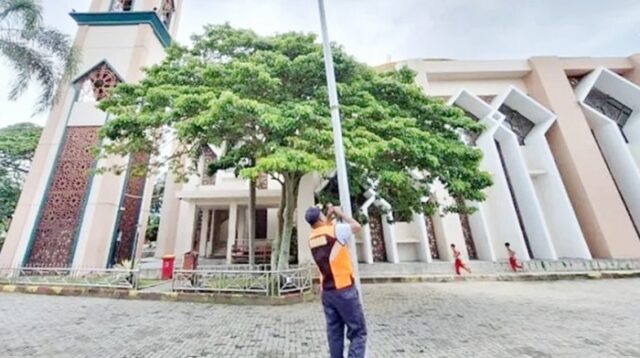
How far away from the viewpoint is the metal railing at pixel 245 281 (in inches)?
284

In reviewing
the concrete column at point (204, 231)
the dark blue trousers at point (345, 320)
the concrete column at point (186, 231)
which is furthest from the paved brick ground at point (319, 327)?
the concrete column at point (204, 231)

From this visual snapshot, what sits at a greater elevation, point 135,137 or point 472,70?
point 472,70

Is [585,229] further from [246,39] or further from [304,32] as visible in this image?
[246,39]

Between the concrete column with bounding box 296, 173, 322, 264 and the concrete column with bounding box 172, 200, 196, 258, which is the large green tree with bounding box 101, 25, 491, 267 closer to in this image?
the concrete column with bounding box 296, 173, 322, 264

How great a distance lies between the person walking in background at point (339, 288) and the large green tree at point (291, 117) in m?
2.85

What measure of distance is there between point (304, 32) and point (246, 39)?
1.65 metres

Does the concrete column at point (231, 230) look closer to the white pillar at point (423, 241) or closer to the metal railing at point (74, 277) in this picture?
the metal railing at point (74, 277)

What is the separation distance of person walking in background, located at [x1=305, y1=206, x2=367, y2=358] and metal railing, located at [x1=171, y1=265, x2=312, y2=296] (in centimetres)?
450

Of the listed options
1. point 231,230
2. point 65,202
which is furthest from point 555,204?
point 65,202

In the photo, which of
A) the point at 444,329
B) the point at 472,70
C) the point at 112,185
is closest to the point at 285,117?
the point at 444,329

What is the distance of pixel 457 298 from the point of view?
7.38m

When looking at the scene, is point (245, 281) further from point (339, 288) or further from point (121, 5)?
point (121, 5)

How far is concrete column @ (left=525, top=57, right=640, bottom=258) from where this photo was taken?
39.8 ft

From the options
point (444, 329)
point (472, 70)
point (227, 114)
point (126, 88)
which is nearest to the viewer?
point (444, 329)
